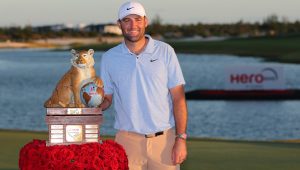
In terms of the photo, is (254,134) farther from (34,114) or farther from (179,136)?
(179,136)

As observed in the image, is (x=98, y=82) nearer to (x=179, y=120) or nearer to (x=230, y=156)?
(x=179, y=120)

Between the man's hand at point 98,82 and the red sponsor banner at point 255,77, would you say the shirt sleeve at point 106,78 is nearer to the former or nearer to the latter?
the man's hand at point 98,82

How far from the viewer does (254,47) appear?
159500mm

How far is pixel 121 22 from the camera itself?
21.7 ft

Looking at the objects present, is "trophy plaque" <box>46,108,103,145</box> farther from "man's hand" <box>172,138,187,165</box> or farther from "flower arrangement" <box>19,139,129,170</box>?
"man's hand" <box>172,138,187,165</box>

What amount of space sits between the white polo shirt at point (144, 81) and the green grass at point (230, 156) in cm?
481

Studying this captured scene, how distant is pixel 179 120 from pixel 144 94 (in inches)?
13.5

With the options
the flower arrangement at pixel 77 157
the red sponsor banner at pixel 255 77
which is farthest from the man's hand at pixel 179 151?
the red sponsor banner at pixel 255 77

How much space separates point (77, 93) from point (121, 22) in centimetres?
62

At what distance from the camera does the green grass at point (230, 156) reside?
1186 centimetres

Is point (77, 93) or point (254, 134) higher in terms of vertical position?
point (77, 93)

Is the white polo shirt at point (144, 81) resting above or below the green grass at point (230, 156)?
above

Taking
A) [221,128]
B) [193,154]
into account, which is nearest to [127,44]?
[193,154]

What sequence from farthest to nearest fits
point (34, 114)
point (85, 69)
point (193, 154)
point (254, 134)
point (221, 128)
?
point (34, 114)
point (221, 128)
point (254, 134)
point (193, 154)
point (85, 69)
